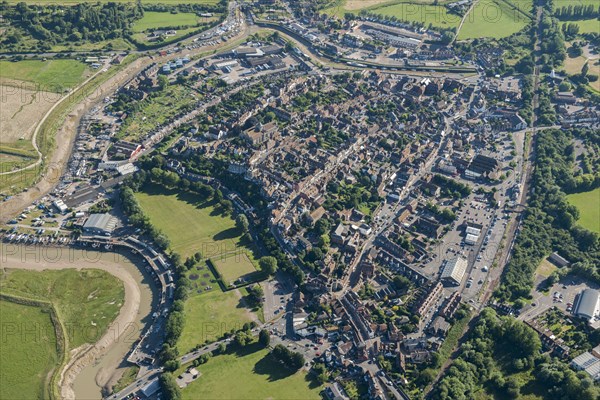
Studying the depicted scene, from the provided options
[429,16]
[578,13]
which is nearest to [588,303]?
[429,16]

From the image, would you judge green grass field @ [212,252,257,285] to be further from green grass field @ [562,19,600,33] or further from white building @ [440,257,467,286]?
green grass field @ [562,19,600,33]

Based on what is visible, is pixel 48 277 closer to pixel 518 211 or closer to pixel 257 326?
pixel 257 326

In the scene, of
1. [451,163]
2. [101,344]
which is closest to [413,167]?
[451,163]

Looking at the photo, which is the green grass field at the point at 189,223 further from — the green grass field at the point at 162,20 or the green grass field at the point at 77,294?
the green grass field at the point at 162,20

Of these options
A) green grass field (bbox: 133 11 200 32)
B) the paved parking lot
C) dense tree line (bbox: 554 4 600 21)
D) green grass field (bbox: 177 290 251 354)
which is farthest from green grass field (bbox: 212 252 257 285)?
dense tree line (bbox: 554 4 600 21)

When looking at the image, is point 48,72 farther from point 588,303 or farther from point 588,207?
point 588,303

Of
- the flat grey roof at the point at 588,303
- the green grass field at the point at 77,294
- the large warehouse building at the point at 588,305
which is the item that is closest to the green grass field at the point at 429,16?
the flat grey roof at the point at 588,303
